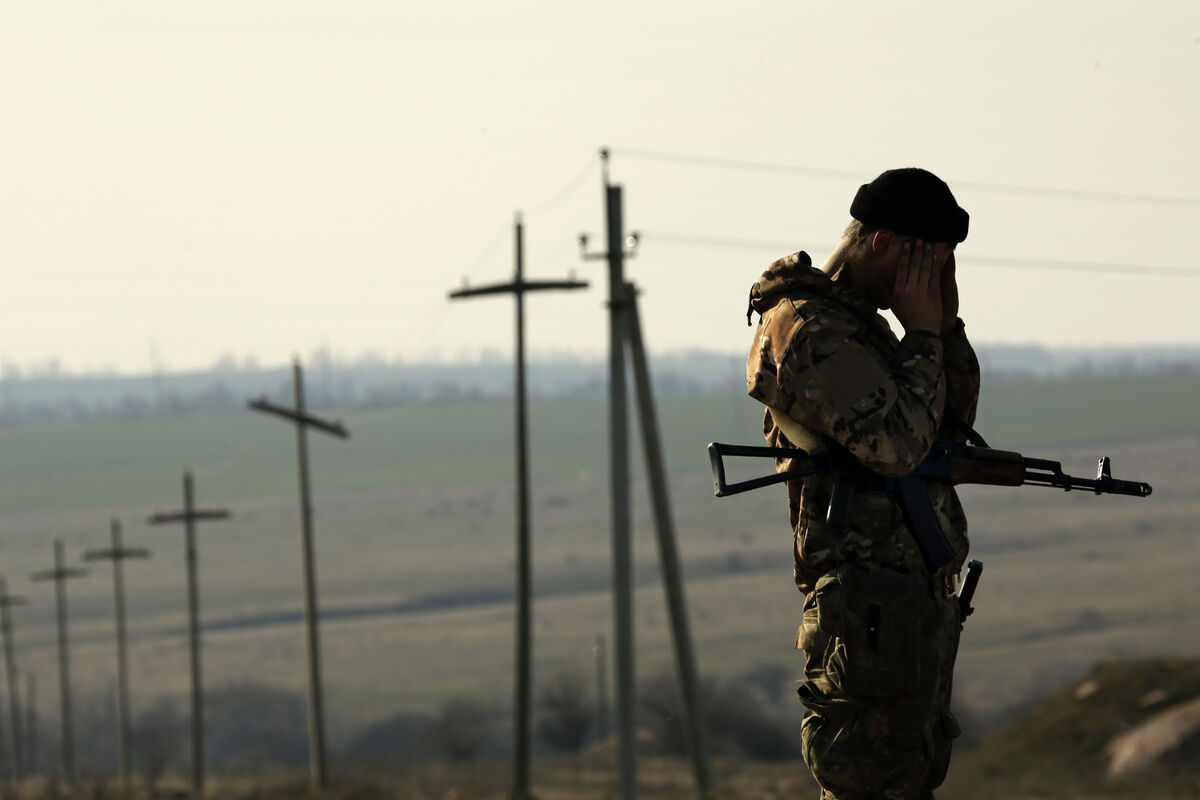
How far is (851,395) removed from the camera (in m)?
5.00

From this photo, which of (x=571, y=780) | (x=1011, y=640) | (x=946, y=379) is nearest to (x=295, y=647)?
(x=1011, y=640)

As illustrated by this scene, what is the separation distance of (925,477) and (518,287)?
2025 centimetres

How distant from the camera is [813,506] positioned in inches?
210

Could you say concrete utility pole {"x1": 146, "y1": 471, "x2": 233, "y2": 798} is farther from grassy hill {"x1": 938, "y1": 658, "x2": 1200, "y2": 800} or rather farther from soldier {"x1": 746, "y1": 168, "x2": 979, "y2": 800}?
soldier {"x1": 746, "y1": 168, "x2": 979, "y2": 800}

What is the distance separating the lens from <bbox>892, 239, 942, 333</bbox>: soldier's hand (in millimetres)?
5199

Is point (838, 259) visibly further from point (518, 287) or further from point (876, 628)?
point (518, 287)

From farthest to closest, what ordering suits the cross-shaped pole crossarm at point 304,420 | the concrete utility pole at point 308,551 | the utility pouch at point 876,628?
the concrete utility pole at point 308,551
the cross-shaped pole crossarm at point 304,420
the utility pouch at point 876,628

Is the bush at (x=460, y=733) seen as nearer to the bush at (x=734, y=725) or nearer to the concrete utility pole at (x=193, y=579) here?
the bush at (x=734, y=725)

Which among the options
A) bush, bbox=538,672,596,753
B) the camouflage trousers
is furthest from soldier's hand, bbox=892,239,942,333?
bush, bbox=538,672,596,753

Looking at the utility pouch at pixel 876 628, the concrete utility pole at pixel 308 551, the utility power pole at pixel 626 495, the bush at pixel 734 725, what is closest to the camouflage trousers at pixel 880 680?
the utility pouch at pixel 876 628

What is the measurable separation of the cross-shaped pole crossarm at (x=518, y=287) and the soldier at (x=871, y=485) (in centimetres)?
1973

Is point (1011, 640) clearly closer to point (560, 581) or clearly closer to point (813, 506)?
point (560, 581)

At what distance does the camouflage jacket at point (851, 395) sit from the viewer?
499 cm

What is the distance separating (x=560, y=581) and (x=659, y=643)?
4451cm
